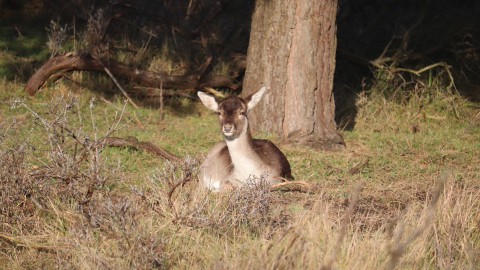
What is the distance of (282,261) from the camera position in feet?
16.4

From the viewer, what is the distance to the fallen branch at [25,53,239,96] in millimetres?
11820

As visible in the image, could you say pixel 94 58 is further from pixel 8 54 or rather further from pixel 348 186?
pixel 348 186

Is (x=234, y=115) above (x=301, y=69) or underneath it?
underneath

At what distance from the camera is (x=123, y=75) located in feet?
40.3

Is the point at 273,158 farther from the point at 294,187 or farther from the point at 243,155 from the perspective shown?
the point at 294,187

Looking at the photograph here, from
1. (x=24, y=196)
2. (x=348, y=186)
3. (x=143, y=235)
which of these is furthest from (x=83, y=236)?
(x=348, y=186)

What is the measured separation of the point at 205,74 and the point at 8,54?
3183mm

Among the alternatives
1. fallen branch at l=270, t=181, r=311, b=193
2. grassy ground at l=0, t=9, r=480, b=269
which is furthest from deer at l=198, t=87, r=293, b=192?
grassy ground at l=0, t=9, r=480, b=269

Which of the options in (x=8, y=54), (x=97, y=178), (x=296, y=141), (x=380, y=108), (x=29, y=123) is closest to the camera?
(x=97, y=178)

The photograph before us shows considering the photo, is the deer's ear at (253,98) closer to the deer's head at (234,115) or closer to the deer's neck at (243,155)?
the deer's head at (234,115)

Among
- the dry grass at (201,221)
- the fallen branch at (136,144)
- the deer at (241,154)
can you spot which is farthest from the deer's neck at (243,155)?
the fallen branch at (136,144)

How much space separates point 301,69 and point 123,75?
3352 millimetres

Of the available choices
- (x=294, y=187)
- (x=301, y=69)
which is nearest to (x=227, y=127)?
(x=294, y=187)

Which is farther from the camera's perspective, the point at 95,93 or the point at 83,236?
the point at 95,93
